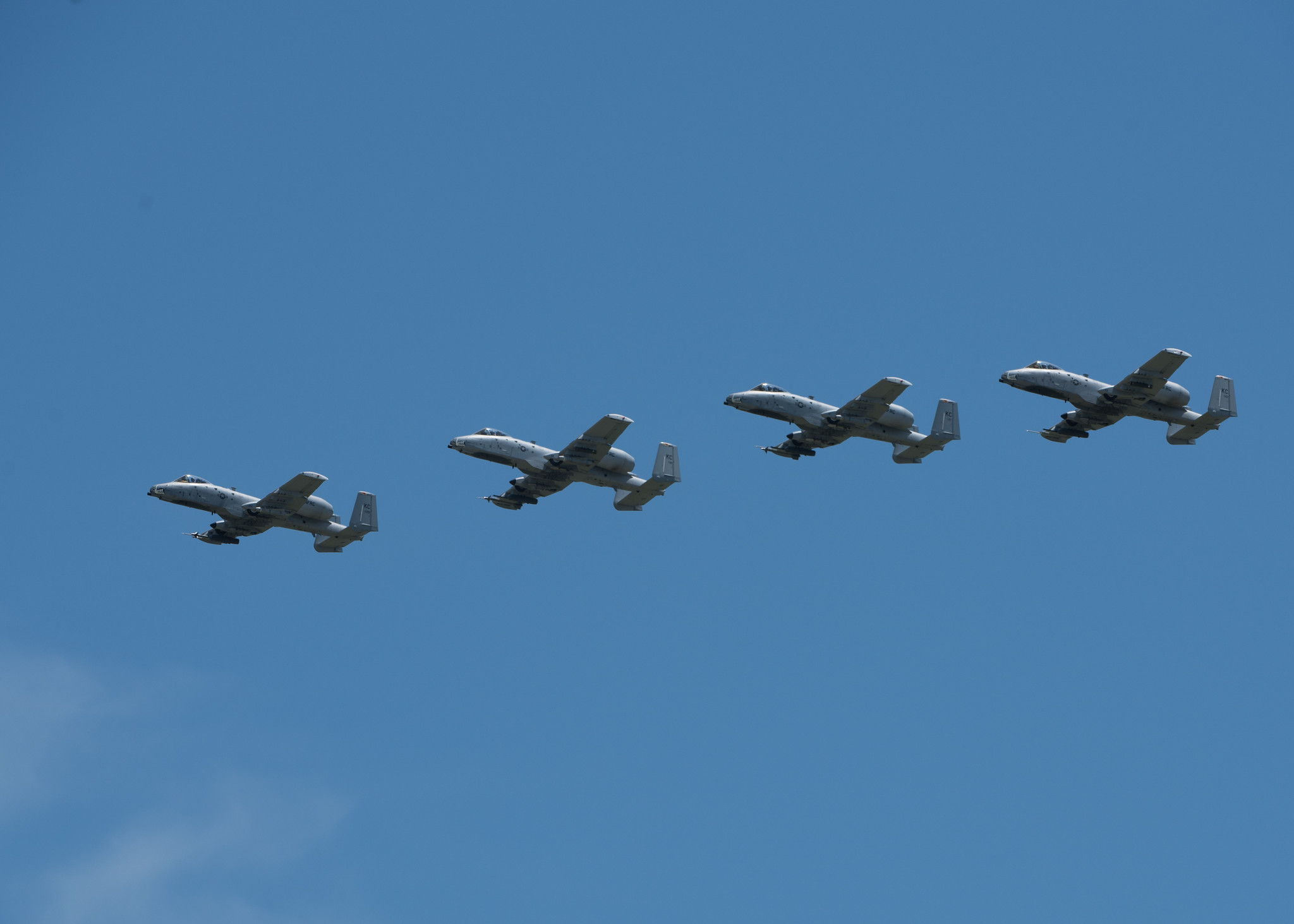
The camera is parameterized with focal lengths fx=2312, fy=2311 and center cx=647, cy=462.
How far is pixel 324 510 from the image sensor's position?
6171 inches

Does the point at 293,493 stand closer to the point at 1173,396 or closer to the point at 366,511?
the point at 366,511

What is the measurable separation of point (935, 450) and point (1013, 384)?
292 inches

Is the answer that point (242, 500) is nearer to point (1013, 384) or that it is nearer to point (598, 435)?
point (598, 435)

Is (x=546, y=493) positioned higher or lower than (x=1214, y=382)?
lower

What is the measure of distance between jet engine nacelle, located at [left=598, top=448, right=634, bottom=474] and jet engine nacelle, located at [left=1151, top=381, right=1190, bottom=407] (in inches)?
1407

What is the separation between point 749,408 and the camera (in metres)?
162

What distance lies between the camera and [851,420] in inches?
6260

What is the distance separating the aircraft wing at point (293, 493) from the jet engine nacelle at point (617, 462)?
1900 centimetres

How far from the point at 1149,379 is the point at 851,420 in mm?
20183

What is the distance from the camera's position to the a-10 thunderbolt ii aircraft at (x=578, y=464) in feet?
507

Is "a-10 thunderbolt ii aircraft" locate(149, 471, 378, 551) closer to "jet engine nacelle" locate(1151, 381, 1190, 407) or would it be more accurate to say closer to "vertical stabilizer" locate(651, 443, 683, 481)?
"vertical stabilizer" locate(651, 443, 683, 481)

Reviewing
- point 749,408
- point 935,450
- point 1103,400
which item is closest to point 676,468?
point 749,408

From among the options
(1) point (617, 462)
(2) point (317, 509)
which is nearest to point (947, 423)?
(1) point (617, 462)

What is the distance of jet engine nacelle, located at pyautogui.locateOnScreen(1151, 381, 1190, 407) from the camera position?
15612cm
